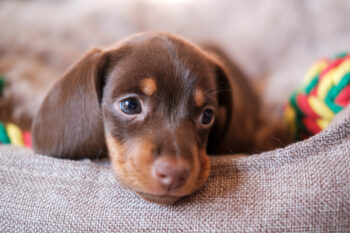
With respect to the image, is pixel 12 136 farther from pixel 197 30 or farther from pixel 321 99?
pixel 197 30

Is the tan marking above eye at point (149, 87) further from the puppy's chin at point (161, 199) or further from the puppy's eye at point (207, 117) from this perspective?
the puppy's chin at point (161, 199)

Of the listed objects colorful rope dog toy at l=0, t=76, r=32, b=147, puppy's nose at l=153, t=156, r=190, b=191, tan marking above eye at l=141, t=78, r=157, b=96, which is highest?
tan marking above eye at l=141, t=78, r=157, b=96

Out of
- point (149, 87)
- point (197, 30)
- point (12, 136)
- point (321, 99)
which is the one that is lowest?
point (12, 136)

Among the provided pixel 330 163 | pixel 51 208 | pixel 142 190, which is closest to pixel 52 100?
Result: pixel 51 208

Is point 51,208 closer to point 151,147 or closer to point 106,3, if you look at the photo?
point 151,147

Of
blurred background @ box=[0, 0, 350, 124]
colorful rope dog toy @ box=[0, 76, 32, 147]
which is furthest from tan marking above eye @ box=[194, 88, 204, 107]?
blurred background @ box=[0, 0, 350, 124]

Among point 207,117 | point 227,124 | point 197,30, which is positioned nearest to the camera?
point 207,117

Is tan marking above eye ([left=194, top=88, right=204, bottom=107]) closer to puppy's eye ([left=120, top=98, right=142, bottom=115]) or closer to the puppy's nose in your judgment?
puppy's eye ([left=120, top=98, right=142, bottom=115])

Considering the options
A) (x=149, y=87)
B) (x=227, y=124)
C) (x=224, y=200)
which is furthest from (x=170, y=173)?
(x=227, y=124)
